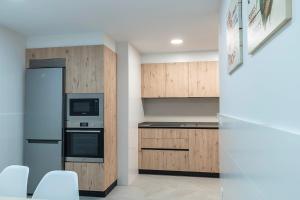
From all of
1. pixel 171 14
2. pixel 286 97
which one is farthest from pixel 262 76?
pixel 171 14

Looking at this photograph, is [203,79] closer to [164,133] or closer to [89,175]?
[164,133]

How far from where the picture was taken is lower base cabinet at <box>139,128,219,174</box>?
4.64 m

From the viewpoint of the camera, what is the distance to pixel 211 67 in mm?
4945

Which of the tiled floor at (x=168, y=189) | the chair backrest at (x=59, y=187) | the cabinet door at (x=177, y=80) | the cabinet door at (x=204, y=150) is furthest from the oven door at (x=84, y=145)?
the cabinet door at (x=177, y=80)

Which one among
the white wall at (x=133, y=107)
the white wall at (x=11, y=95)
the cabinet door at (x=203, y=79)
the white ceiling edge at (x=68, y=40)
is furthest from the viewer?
the cabinet door at (x=203, y=79)

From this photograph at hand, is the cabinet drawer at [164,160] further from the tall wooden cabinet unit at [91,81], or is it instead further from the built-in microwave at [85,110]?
the built-in microwave at [85,110]

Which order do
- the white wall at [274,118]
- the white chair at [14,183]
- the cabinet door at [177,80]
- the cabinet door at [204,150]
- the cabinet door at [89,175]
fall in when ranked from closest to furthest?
the white wall at [274,118] < the white chair at [14,183] < the cabinet door at [89,175] < the cabinet door at [204,150] < the cabinet door at [177,80]


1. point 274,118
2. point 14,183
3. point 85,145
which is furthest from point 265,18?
point 85,145

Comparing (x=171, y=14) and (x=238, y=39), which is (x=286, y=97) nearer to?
(x=238, y=39)

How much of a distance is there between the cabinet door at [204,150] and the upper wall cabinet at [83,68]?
2050 millimetres

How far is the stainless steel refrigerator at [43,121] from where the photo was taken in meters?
3.71

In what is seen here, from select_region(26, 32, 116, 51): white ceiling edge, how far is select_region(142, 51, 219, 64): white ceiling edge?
139 centimetres

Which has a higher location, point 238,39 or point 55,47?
point 55,47

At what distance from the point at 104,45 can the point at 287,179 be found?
11.3ft
